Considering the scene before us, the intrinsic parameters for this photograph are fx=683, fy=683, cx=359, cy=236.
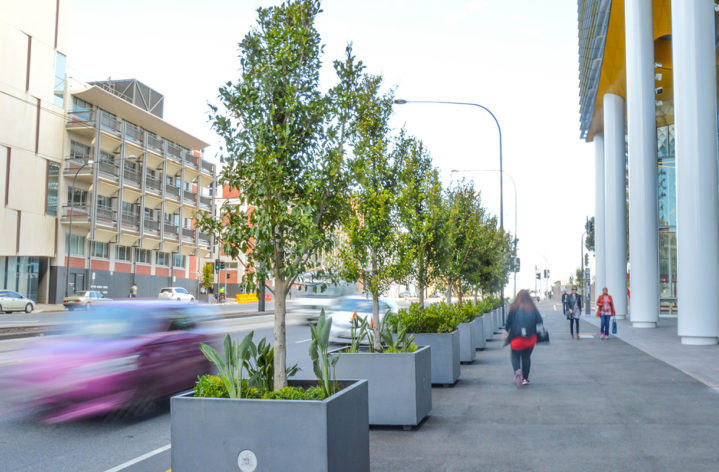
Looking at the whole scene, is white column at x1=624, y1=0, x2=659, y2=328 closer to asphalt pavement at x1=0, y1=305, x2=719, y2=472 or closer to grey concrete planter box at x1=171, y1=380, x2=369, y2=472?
asphalt pavement at x1=0, y1=305, x2=719, y2=472

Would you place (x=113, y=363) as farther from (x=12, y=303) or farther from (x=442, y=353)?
(x=12, y=303)

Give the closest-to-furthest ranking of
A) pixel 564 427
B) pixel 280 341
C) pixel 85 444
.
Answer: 1. pixel 280 341
2. pixel 85 444
3. pixel 564 427

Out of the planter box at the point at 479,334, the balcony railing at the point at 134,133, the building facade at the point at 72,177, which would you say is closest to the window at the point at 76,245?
the building facade at the point at 72,177

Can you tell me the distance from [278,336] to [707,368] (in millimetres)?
10905

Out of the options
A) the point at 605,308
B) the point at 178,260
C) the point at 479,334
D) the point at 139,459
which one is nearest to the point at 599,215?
the point at 605,308

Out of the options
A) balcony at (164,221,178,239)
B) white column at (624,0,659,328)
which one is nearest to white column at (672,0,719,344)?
white column at (624,0,659,328)

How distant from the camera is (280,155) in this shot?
235 inches

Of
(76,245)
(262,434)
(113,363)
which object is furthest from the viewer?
(76,245)

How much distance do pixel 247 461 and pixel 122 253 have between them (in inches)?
2249

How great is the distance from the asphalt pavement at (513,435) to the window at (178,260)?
58870 millimetres

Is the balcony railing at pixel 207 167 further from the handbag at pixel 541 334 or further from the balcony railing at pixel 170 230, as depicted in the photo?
the handbag at pixel 541 334

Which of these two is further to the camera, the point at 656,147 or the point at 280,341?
the point at 656,147

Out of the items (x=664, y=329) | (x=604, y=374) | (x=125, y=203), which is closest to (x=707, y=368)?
(x=604, y=374)

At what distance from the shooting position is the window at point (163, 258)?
64.0 meters
